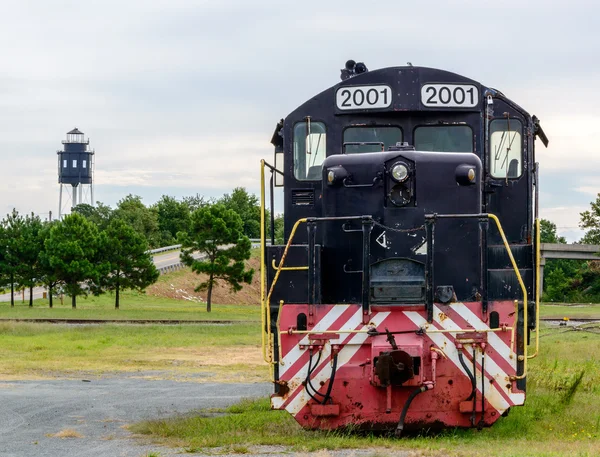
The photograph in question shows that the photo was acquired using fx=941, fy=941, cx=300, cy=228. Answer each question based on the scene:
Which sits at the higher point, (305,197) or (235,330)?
(305,197)

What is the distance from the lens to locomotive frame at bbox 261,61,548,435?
10.1 meters

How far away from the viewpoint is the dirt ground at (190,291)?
76.8 m

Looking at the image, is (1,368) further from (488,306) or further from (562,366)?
(488,306)

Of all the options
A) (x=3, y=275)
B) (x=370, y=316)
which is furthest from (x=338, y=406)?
(x=3, y=275)

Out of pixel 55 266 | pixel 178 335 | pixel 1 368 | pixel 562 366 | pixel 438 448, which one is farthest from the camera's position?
pixel 55 266

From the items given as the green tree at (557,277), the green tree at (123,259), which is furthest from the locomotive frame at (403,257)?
the green tree at (557,277)

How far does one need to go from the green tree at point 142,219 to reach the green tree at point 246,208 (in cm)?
856

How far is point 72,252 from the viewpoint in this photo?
5388 centimetres

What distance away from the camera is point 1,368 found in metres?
21.8

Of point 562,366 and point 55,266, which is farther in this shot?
point 55,266

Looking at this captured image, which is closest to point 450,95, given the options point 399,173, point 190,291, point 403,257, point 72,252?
point 399,173

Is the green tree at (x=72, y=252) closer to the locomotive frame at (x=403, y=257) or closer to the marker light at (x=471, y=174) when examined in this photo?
the locomotive frame at (x=403, y=257)

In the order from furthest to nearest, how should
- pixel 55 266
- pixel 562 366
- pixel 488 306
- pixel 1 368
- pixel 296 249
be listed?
1. pixel 55 266
2. pixel 1 368
3. pixel 562 366
4. pixel 296 249
5. pixel 488 306

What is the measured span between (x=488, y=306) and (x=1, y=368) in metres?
14.9
